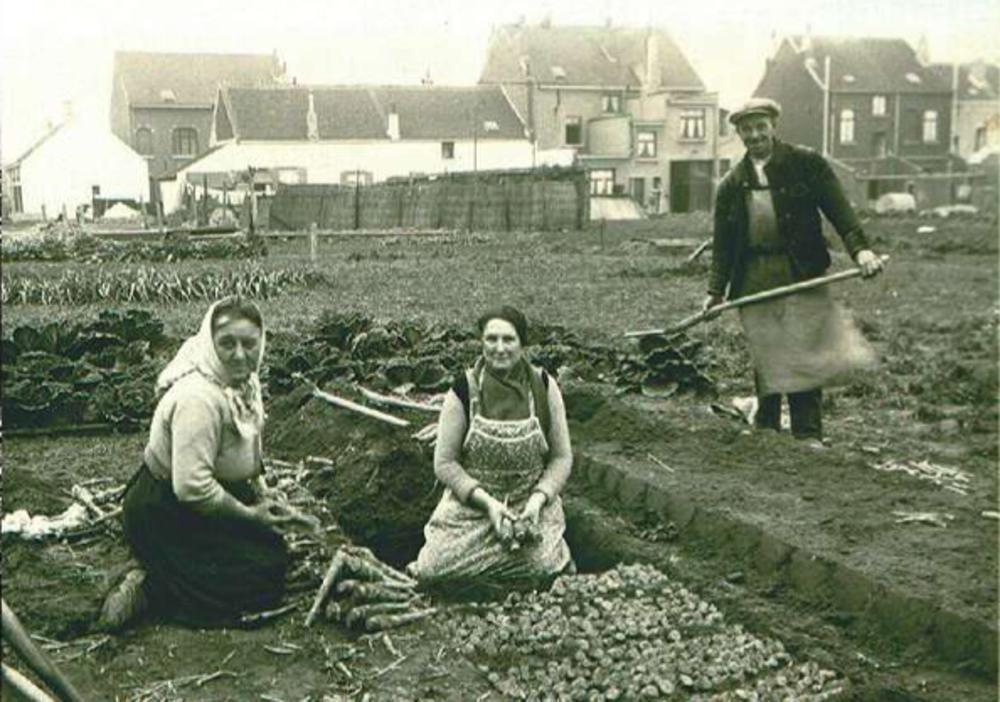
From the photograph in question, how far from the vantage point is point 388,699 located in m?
3.66

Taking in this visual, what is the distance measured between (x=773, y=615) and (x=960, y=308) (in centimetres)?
1077

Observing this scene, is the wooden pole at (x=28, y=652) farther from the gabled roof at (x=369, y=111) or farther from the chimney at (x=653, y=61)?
the chimney at (x=653, y=61)

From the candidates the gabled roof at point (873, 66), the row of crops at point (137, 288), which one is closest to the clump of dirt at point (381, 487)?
the row of crops at point (137, 288)

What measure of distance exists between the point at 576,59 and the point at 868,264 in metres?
45.7

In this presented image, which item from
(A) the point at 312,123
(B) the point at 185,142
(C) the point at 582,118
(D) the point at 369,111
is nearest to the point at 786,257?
(A) the point at 312,123

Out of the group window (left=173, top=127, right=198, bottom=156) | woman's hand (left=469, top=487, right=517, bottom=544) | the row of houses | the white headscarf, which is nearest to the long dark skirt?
the white headscarf

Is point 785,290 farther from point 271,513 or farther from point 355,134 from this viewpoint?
point 355,134

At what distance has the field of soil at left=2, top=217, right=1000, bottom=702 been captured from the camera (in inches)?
151

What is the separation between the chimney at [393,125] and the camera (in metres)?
38.5

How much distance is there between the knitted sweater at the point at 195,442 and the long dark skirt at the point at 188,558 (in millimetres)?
92

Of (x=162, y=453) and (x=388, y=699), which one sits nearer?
(x=388, y=699)

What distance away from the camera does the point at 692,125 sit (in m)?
47.4

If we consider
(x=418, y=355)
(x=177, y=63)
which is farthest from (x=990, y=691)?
(x=177, y=63)

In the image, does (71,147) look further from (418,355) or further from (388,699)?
(388,699)
